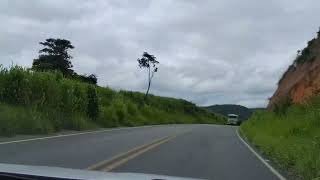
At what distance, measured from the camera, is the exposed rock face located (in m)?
42.6

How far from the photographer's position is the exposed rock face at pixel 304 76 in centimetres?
4259

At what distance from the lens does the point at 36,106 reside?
30.7 metres

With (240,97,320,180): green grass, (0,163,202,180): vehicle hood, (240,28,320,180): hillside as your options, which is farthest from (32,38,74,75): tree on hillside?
(0,163,202,180): vehicle hood

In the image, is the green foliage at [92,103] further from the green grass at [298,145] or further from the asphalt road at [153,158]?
the asphalt road at [153,158]

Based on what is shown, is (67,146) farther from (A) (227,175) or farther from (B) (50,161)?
(A) (227,175)

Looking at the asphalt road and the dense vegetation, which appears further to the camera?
the dense vegetation

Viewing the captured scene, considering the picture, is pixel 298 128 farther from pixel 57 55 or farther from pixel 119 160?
pixel 57 55

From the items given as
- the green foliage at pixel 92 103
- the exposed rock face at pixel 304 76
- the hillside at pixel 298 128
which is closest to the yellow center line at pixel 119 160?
the hillside at pixel 298 128

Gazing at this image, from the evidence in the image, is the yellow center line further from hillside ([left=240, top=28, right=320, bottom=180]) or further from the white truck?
the white truck

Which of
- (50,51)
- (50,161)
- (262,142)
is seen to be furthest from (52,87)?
(50,51)

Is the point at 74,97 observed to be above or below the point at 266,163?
above

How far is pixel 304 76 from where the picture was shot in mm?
46094

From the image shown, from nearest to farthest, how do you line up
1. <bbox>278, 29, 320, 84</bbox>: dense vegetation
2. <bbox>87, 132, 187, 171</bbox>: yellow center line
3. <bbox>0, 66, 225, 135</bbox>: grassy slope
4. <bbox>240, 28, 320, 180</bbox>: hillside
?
<bbox>87, 132, 187, 171</bbox>: yellow center line
<bbox>240, 28, 320, 180</bbox>: hillside
<bbox>0, 66, 225, 135</bbox>: grassy slope
<bbox>278, 29, 320, 84</bbox>: dense vegetation

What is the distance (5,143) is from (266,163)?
7881 millimetres
